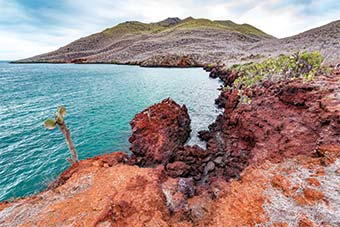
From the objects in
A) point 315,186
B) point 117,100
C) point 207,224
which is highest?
point 315,186

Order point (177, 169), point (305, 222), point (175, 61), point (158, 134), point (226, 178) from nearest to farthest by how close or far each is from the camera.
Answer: point (305, 222) → point (226, 178) → point (177, 169) → point (158, 134) → point (175, 61)

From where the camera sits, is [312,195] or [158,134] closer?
[312,195]

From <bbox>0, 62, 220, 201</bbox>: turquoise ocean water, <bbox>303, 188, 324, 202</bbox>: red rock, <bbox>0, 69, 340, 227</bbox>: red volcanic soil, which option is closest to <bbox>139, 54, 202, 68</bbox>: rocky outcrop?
<bbox>0, 62, 220, 201</bbox>: turquoise ocean water

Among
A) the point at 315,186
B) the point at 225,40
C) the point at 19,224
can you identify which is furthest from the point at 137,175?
the point at 225,40

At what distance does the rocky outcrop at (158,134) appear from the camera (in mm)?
15102

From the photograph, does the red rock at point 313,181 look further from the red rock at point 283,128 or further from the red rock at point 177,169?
the red rock at point 177,169

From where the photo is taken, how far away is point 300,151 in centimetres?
1086

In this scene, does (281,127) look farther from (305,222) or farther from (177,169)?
(305,222)

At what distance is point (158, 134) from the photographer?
16641 millimetres

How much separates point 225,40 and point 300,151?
138082 millimetres

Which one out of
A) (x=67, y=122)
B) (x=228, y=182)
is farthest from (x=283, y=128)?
(x=67, y=122)

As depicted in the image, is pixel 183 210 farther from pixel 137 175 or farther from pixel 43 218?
pixel 43 218

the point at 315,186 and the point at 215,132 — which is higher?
the point at 315,186

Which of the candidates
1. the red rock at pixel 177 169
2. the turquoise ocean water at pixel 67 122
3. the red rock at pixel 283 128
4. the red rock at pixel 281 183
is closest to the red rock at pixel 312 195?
the red rock at pixel 281 183
